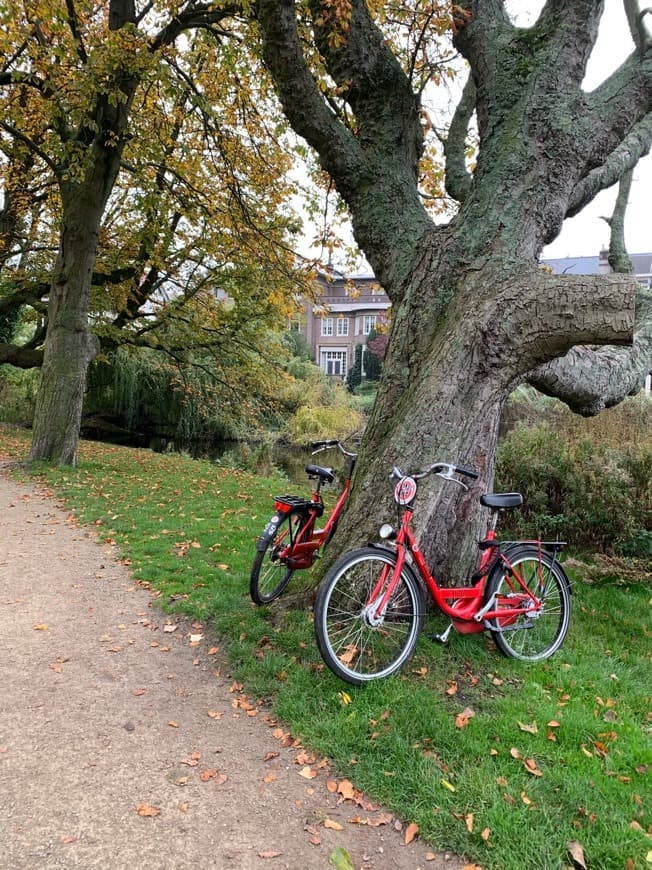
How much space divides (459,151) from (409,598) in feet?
16.3

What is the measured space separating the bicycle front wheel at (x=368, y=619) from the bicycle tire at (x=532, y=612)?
628mm

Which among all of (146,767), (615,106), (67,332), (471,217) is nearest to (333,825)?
(146,767)

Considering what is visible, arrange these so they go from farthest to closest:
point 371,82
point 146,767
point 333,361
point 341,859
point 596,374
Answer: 1. point 333,361
2. point 596,374
3. point 371,82
4. point 146,767
5. point 341,859

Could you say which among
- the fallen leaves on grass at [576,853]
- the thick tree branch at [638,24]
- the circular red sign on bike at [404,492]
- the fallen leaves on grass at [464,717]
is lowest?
the fallen leaves on grass at [576,853]

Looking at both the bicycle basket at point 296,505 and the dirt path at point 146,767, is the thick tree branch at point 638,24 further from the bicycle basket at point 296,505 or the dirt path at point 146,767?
the dirt path at point 146,767

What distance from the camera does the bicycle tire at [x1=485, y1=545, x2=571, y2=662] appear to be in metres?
3.93

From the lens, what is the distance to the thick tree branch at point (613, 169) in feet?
17.7

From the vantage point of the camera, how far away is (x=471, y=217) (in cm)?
458

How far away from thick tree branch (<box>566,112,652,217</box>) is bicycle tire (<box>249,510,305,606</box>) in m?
3.65

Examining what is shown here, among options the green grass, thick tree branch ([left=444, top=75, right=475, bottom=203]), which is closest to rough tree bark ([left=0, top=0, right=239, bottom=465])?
thick tree branch ([left=444, top=75, right=475, bottom=203])

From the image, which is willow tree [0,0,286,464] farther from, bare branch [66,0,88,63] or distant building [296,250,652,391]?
distant building [296,250,652,391]

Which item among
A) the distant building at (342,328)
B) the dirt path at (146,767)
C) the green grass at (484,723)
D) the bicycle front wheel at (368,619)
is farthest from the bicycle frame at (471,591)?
the distant building at (342,328)

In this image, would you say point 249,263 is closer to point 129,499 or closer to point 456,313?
point 129,499

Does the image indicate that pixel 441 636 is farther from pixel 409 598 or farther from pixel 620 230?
pixel 620 230
